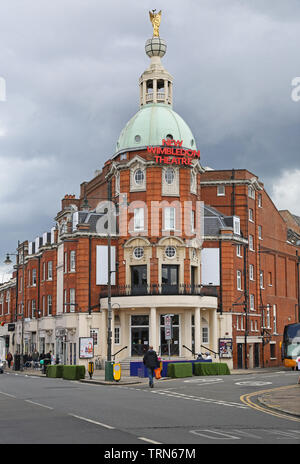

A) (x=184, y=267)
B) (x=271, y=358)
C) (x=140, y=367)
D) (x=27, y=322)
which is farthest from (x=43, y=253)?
(x=140, y=367)

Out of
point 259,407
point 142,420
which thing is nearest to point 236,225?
point 259,407

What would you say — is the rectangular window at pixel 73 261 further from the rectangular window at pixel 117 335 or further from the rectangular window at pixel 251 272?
the rectangular window at pixel 251 272

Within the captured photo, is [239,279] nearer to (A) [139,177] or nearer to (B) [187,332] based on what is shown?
(B) [187,332]

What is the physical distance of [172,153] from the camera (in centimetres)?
5569

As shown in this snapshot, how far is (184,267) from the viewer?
5550 centimetres

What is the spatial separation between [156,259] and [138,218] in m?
3.83

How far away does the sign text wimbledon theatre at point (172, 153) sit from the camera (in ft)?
181

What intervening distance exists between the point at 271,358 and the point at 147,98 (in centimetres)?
2810

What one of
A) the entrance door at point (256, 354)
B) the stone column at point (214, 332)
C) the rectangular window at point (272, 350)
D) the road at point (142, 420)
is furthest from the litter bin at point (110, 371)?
the rectangular window at point (272, 350)

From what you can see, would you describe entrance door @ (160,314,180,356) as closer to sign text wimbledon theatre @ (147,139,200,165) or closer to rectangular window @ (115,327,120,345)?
rectangular window @ (115,327,120,345)

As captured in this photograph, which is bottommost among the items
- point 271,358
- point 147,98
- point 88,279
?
point 271,358
